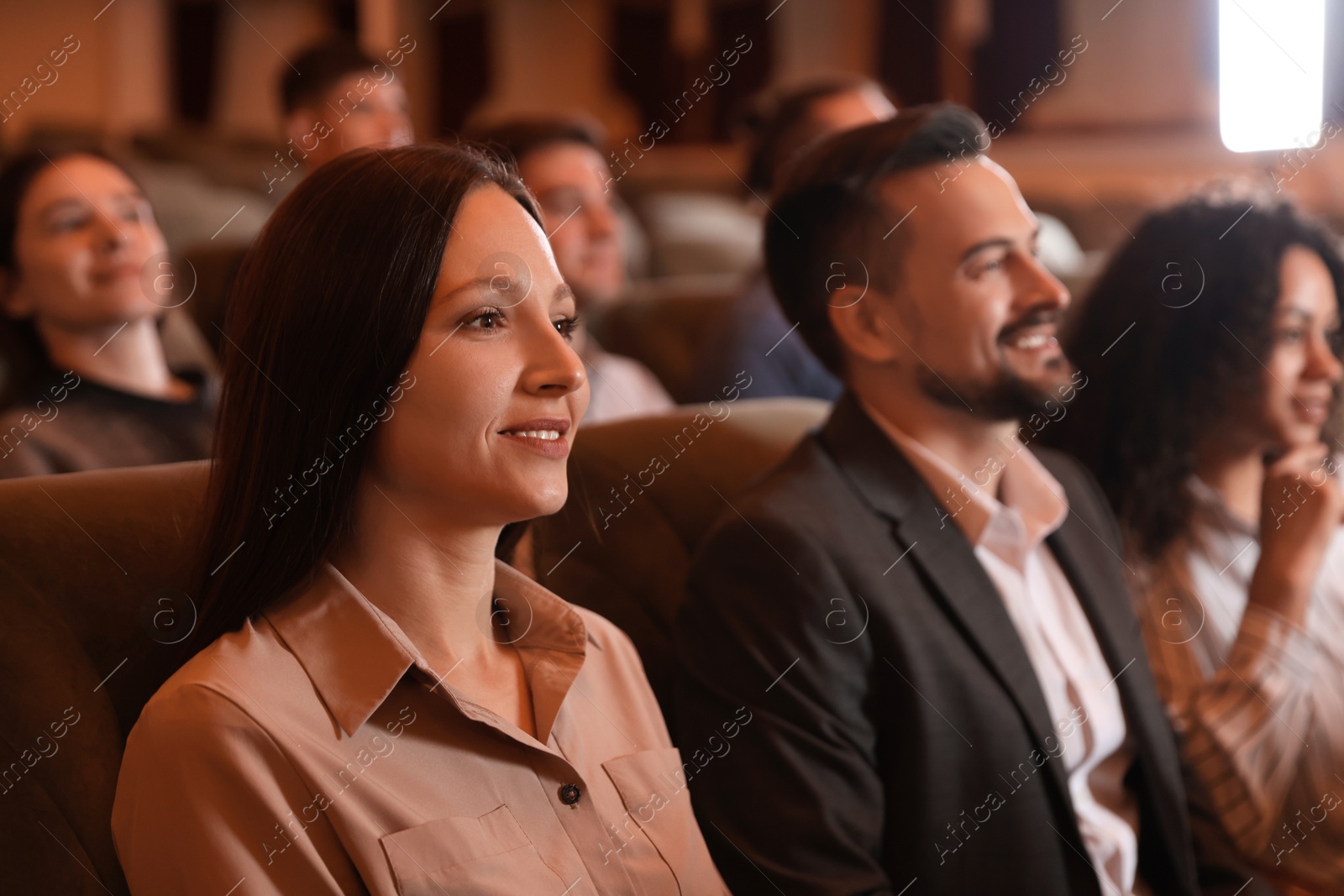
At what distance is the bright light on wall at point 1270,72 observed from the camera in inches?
131

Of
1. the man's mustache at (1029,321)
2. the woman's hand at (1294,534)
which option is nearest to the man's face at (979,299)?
the man's mustache at (1029,321)

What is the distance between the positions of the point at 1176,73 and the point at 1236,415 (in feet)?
9.97

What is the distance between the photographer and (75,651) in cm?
86

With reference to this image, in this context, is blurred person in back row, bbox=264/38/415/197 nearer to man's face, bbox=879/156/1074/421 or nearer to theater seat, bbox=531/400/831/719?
theater seat, bbox=531/400/831/719

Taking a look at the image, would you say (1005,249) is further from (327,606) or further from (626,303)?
(626,303)

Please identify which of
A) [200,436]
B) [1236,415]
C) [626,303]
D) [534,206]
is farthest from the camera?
[626,303]

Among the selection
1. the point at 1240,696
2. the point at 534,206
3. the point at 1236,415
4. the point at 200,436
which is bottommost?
the point at 1240,696

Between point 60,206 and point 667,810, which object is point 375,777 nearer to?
point 667,810

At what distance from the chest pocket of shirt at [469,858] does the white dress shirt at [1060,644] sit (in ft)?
1.80

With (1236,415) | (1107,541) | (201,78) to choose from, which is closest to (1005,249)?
(1107,541)

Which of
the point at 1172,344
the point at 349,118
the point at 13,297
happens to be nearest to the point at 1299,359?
the point at 1172,344

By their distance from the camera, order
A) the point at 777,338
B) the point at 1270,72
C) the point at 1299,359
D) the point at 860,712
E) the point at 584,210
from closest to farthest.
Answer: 1. the point at 860,712
2. the point at 1299,359
3. the point at 777,338
4. the point at 584,210
5. the point at 1270,72

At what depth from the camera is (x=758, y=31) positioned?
5203mm

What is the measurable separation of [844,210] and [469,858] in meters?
0.78
